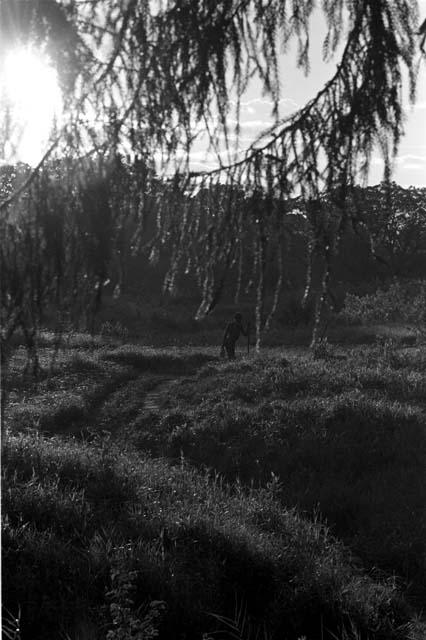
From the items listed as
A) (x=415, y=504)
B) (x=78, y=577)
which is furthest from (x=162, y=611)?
(x=415, y=504)

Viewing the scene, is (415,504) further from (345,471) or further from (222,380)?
(222,380)

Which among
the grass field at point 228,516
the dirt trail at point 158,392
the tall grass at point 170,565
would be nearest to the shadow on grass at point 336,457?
the grass field at point 228,516

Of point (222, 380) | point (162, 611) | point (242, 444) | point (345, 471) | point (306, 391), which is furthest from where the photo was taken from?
point (222, 380)

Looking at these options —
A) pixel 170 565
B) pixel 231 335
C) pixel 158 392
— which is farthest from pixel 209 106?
pixel 231 335

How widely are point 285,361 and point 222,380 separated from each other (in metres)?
Answer: 1.79

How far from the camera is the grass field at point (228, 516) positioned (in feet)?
18.1

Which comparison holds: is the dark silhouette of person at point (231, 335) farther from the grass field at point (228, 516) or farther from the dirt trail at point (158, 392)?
the grass field at point (228, 516)

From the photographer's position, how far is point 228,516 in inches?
272

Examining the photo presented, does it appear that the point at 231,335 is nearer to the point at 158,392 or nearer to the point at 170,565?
the point at 158,392

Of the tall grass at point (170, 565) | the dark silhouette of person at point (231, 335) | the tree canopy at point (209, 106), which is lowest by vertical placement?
the tall grass at point (170, 565)

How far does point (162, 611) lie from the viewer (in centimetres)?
547

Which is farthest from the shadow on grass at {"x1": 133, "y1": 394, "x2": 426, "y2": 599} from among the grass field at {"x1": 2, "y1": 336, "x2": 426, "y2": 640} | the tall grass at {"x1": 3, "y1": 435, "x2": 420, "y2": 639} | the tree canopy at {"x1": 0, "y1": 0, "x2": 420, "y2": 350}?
the tree canopy at {"x1": 0, "y1": 0, "x2": 420, "y2": 350}

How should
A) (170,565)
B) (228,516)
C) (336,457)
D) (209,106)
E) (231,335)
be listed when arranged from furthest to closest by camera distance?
(231,335)
(336,457)
(228,516)
(170,565)
(209,106)

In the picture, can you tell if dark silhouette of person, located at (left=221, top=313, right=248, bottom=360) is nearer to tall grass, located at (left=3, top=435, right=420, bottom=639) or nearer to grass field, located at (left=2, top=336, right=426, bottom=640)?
grass field, located at (left=2, top=336, right=426, bottom=640)
